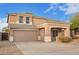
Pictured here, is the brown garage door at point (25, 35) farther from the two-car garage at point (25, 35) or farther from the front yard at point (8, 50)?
the front yard at point (8, 50)

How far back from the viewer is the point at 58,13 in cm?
1166

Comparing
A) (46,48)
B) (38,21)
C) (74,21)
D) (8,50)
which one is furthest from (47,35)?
(8,50)

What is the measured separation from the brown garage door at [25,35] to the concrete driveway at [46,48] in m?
0.18

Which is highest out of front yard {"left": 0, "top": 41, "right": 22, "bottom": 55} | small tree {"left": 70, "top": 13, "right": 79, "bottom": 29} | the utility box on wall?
small tree {"left": 70, "top": 13, "right": 79, "bottom": 29}

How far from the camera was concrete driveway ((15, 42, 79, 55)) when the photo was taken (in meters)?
11.7

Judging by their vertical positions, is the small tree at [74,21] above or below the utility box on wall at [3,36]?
above

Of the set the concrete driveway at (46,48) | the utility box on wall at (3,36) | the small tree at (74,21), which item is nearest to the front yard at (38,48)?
the concrete driveway at (46,48)

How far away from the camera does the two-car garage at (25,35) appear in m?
11.9

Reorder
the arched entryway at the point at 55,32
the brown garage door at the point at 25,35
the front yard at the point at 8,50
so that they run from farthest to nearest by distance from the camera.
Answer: the brown garage door at the point at 25,35 → the arched entryway at the point at 55,32 → the front yard at the point at 8,50

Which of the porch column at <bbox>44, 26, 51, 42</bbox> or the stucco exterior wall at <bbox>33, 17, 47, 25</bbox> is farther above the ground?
the stucco exterior wall at <bbox>33, 17, 47, 25</bbox>

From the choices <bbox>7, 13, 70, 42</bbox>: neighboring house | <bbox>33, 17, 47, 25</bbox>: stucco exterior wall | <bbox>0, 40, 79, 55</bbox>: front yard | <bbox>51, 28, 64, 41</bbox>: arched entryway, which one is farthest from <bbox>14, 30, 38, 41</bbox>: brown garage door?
<bbox>51, 28, 64, 41</bbox>: arched entryway

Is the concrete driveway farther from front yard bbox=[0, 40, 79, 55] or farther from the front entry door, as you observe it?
the front entry door

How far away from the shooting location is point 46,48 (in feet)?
38.5
